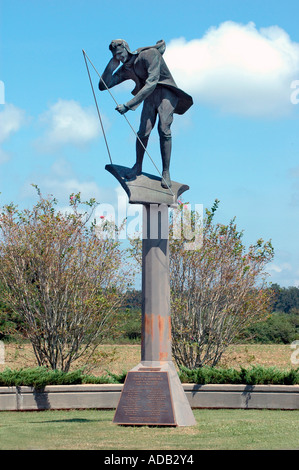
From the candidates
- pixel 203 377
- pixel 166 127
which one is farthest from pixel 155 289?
pixel 203 377

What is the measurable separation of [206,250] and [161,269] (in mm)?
7304

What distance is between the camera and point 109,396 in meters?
14.7

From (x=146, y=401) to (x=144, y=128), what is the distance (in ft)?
16.1

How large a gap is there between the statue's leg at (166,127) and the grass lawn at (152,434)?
14.3 ft

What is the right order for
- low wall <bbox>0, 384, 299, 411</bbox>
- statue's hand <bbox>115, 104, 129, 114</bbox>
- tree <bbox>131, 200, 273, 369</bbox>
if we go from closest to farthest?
1. statue's hand <bbox>115, 104, 129, 114</bbox>
2. low wall <bbox>0, 384, 299, 411</bbox>
3. tree <bbox>131, 200, 273, 369</bbox>

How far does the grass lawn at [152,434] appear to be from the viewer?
934 centimetres

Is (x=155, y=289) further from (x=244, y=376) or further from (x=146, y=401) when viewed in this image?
(x=244, y=376)

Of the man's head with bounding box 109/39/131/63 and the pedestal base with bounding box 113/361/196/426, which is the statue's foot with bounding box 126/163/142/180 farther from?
the pedestal base with bounding box 113/361/196/426

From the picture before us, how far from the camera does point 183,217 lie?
19562 millimetres

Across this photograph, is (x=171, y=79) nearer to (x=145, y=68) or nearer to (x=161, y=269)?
(x=145, y=68)

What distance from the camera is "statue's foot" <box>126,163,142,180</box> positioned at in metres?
12.2

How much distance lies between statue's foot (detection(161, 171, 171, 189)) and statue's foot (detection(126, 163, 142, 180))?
18.2 inches

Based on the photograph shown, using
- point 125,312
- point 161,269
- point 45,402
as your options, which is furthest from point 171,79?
point 125,312

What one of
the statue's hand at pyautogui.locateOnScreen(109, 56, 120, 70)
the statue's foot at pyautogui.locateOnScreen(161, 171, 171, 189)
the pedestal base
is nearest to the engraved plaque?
the pedestal base
